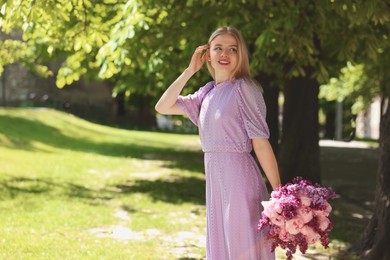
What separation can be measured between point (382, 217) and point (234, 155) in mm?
3310

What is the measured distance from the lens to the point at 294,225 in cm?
397

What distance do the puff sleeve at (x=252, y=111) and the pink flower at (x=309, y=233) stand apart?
66 centimetres

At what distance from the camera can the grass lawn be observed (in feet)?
26.2

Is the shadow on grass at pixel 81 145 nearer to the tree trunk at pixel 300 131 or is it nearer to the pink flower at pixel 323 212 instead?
the tree trunk at pixel 300 131

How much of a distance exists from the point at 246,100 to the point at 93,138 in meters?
23.3

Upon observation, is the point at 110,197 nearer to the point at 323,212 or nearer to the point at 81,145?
the point at 323,212

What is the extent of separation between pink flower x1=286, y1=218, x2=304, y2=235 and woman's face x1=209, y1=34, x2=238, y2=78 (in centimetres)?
110

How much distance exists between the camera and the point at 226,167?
4355mm

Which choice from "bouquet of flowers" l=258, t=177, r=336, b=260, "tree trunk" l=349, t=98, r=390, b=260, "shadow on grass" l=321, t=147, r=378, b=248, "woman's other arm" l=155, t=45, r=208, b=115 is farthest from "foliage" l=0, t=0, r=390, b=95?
"bouquet of flowers" l=258, t=177, r=336, b=260

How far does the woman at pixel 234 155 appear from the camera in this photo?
4309 mm

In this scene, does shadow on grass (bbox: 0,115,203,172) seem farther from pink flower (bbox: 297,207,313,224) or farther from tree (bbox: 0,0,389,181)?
pink flower (bbox: 297,207,313,224)

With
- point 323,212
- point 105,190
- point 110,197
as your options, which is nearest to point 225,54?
point 323,212

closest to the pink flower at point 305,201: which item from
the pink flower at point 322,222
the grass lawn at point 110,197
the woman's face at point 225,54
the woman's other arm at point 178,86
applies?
the pink flower at point 322,222

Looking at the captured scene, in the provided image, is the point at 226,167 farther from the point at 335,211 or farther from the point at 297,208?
the point at 335,211
